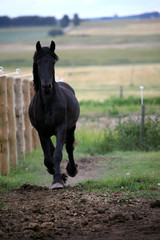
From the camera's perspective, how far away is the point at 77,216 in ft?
18.7

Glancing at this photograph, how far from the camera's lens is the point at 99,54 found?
116 m

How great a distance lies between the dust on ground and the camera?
4938 millimetres

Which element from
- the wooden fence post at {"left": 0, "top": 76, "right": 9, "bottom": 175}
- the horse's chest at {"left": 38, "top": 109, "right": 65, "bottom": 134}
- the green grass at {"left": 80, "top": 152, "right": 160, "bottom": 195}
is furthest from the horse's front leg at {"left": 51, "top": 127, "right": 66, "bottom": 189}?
the wooden fence post at {"left": 0, "top": 76, "right": 9, "bottom": 175}

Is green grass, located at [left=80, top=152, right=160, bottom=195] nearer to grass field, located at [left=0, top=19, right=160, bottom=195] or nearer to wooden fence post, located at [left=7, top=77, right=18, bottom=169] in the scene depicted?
grass field, located at [left=0, top=19, right=160, bottom=195]

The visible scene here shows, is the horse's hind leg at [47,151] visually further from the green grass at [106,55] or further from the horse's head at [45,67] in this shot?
the green grass at [106,55]

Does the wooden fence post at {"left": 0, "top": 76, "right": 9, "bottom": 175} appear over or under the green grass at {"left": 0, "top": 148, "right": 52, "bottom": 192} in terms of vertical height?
over

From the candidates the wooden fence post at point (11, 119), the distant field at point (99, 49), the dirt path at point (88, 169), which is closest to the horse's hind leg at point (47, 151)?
the dirt path at point (88, 169)

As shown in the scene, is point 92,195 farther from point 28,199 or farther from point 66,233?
point 66,233

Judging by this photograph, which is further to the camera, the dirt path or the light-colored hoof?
the dirt path

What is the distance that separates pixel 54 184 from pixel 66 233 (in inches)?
98.3

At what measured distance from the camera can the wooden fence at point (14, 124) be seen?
31.2ft

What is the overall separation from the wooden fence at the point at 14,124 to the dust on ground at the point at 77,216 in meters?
2.42

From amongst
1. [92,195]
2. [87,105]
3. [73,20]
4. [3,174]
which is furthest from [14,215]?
[73,20]

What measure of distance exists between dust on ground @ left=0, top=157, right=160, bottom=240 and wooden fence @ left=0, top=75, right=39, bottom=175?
7.94 ft
